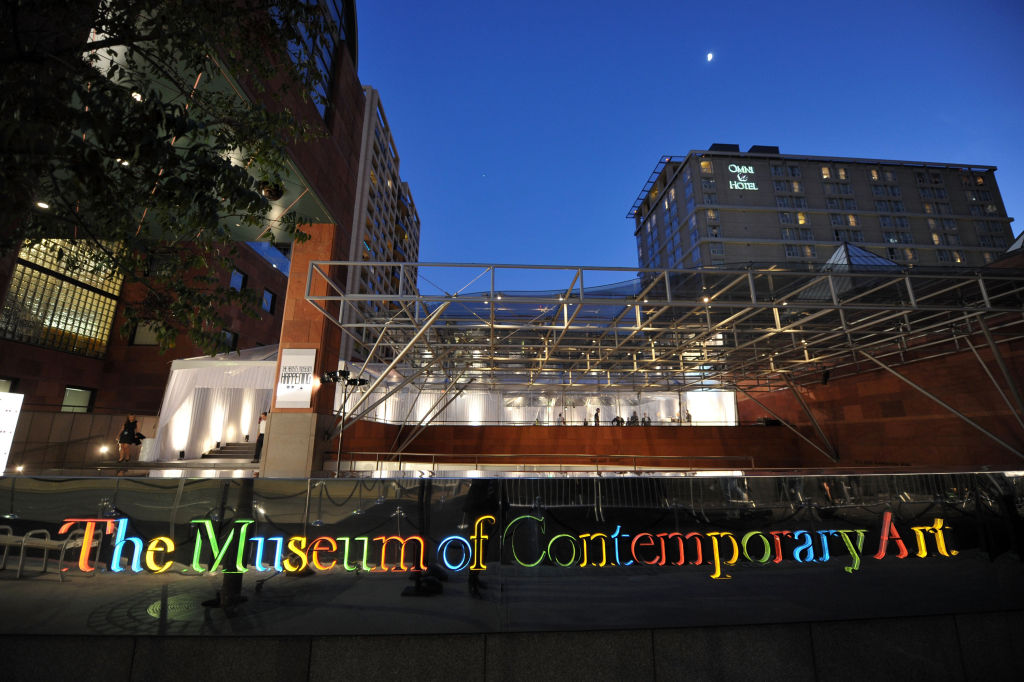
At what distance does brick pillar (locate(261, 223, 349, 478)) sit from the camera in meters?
14.6

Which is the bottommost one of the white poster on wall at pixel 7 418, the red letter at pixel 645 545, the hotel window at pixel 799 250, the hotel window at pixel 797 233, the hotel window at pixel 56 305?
the red letter at pixel 645 545

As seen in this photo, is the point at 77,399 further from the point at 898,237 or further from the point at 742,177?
the point at 898,237

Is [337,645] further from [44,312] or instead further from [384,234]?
[384,234]

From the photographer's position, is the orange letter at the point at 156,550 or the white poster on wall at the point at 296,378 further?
the white poster on wall at the point at 296,378

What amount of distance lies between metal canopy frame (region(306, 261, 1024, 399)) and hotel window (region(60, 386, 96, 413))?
53.6 ft

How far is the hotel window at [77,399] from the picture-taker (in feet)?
77.9

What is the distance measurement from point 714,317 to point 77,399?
110ft

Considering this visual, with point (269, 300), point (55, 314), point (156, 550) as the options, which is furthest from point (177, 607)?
point (269, 300)

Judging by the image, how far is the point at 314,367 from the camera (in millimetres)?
15164

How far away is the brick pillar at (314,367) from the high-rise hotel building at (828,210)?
5654 cm

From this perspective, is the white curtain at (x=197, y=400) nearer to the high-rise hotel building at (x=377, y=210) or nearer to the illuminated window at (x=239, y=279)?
the illuminated window at (x=239, y=279)

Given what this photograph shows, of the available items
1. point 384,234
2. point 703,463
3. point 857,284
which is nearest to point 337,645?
point 857,284

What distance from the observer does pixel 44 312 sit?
22703 mm

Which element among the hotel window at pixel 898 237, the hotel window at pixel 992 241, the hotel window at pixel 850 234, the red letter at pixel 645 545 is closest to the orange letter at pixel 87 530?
the red letter at pixel 645 545
